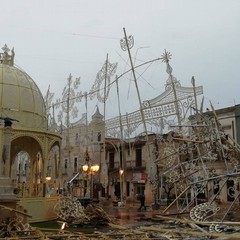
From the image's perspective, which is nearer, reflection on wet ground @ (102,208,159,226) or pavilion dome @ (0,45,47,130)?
reflection on wet ground @ (102,208,159,226)

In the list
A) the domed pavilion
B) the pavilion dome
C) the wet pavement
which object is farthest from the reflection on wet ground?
the pavilion dome

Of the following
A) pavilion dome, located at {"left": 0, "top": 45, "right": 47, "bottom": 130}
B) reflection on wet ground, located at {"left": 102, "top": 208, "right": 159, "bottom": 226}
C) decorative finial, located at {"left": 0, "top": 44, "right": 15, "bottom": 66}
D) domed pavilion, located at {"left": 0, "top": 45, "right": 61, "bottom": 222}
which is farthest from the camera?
decorative finial, located at {"left": 0, "top": 44, "right": 15, "bottom": 66}

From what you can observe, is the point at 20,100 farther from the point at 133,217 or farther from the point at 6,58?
the point at 133,217

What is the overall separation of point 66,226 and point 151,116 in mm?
13223

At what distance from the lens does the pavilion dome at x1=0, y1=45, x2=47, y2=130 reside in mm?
19250

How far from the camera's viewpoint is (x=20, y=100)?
775 inches

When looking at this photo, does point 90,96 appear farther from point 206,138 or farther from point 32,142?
point 206,138

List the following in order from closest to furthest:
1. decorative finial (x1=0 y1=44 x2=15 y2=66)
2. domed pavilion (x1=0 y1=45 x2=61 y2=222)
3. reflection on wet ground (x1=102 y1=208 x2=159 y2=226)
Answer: reflection on wet ground (x1=102 y1=208 x2=159 y2=226) < domed pavilion (x1=0 y1=45 x2=61 y2=222) < decorative finial (x1=0 y1=44 x2=15 y2=66)

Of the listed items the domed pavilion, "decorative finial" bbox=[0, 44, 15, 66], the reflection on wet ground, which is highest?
"decorative finial" bbox=[0, 44, 15, 66]

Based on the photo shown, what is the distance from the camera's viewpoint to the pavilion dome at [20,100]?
19.2 m

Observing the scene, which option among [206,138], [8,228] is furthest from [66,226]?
[206,138]

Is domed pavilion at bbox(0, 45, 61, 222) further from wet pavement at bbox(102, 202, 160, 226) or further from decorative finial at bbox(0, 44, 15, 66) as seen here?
wet pavement at bbox(102, 202, 160, 226)

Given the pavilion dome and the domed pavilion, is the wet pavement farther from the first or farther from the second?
the pavilion dome

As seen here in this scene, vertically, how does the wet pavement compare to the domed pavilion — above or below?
below
